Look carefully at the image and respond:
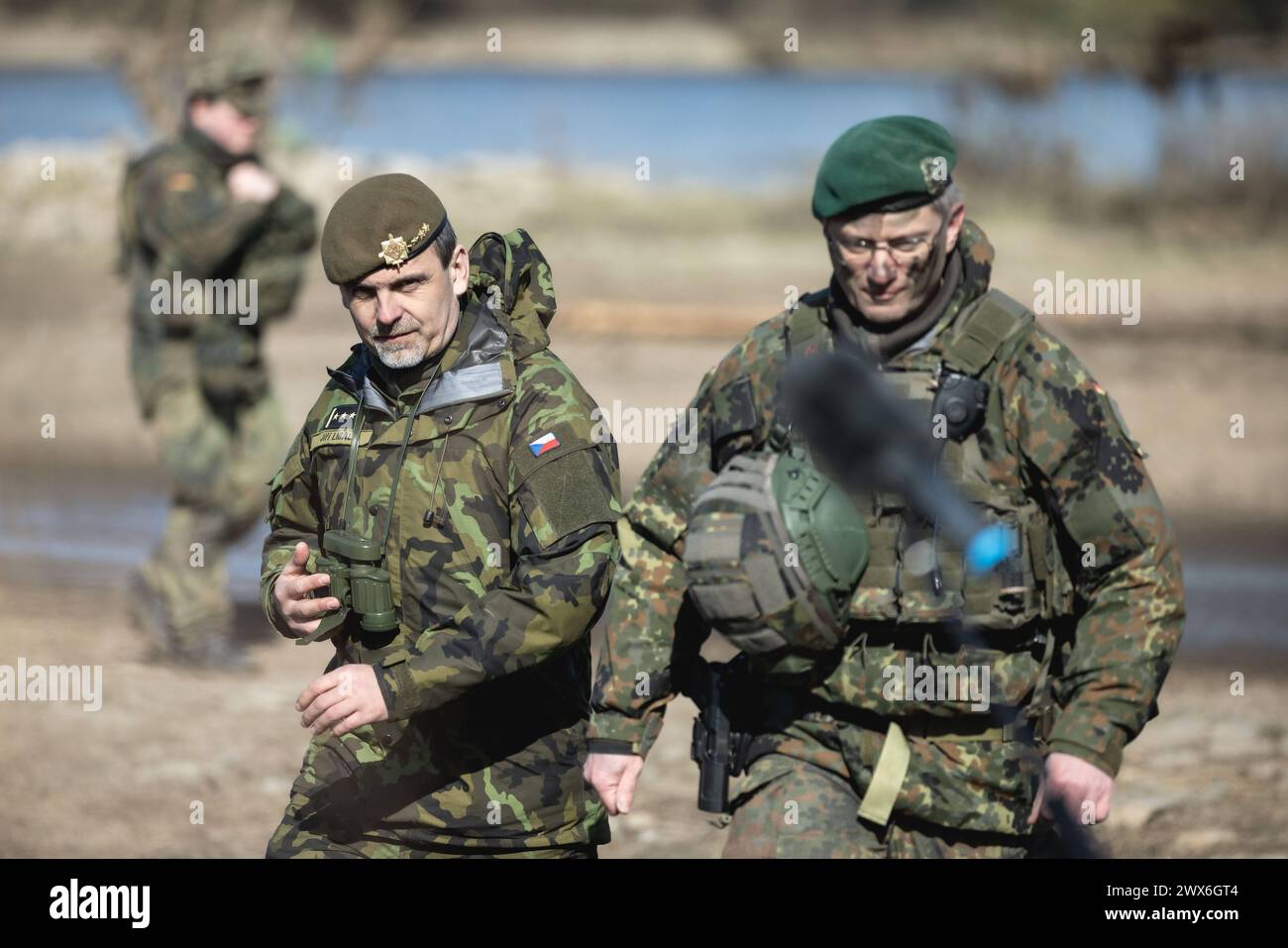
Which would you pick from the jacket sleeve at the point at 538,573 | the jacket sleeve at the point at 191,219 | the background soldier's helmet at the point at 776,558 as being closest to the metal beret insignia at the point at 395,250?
the jacket sleeve at the point at 538,573

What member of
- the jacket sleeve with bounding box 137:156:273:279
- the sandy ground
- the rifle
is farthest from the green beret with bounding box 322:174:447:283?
the jacket sleeve with bounding box 137:156:273:279

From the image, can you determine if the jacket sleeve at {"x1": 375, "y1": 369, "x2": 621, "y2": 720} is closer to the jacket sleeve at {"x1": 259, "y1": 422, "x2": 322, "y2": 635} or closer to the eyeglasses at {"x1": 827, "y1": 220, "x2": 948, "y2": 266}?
the jacket sleeve at {"x1": 259, "y1": 422, "x2": 322, "y2": 635}

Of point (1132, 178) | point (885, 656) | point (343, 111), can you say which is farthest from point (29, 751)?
point (343, 111)

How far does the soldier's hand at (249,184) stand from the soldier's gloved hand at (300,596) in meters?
4.31

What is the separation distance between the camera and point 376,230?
388 cm

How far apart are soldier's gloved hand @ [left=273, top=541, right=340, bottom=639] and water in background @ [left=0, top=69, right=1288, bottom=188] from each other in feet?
57.7

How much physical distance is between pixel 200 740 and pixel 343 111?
18729 millimetres

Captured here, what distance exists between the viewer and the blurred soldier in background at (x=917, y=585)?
4039 millimetres

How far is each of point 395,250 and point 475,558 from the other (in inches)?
26.1

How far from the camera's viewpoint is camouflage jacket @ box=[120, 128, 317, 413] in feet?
25.9

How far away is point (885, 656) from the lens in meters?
4.22

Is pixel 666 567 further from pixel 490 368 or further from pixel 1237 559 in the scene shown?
pixel 1237 559

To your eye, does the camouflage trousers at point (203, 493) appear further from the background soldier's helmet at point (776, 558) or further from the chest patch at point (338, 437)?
the background soldier's helmet at point (776, 558)

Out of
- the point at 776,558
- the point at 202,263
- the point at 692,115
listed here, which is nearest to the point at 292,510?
the point at 776,558
